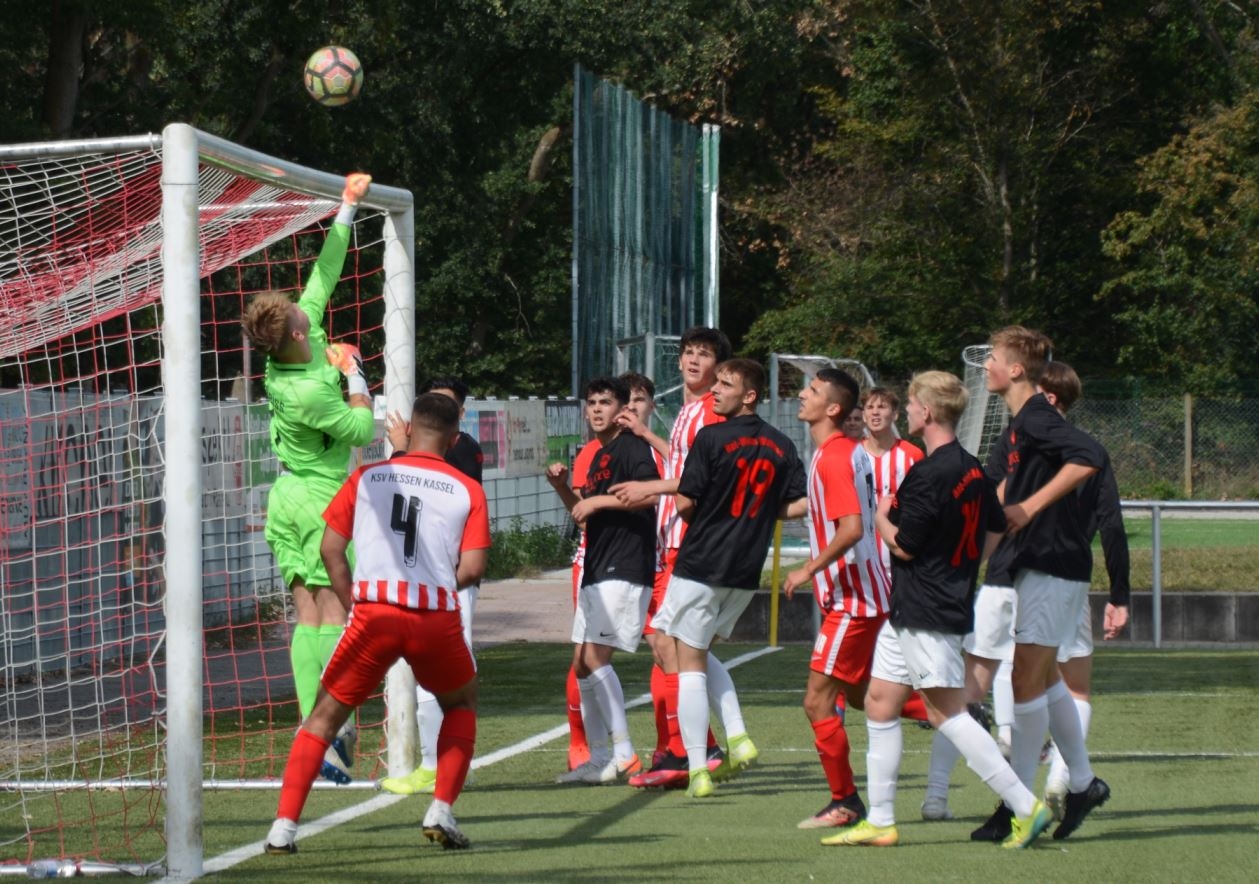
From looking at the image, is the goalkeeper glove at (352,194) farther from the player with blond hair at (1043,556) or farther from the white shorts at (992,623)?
the white shorts at (992,623)

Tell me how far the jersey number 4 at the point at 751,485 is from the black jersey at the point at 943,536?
41.8 inches

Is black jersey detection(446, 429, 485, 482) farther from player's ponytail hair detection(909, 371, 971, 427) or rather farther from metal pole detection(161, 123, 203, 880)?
player's ponytail hair detection(909, 371, 971, 427)

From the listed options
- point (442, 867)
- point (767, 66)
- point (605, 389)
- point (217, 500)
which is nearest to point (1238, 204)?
point (767, 66)

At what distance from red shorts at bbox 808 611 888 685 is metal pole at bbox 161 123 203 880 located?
2532 millimetres

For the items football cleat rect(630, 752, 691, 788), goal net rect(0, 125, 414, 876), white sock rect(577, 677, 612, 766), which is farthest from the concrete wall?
football cleat rect(630, 752, 691, 788)

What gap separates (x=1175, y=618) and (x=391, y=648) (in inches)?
465

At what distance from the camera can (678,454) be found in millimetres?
8320

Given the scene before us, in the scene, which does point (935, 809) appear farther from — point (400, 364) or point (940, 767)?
point (400, 364)

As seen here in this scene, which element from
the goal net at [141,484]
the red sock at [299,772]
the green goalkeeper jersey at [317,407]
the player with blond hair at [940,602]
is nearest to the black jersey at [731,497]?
the player with blond hair at [940,602]

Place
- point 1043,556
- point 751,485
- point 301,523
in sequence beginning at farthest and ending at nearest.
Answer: point 301,523 → point 751,485 → point 1043,556

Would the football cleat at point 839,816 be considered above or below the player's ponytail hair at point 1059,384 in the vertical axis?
below

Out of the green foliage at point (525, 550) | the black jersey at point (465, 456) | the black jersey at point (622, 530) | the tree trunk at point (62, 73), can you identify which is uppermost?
the tree trunk at point (62, 73)

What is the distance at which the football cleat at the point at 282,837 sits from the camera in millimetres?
6305

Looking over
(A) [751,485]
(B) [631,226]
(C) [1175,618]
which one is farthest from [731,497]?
(B) [631,226]
